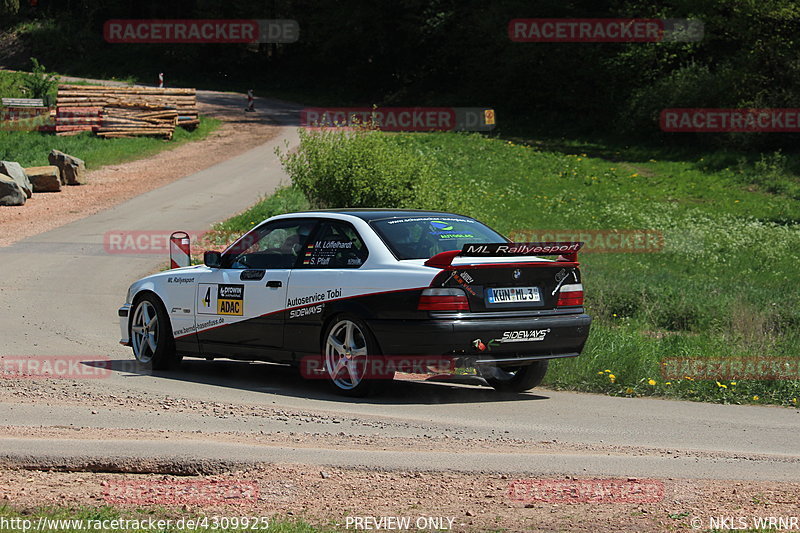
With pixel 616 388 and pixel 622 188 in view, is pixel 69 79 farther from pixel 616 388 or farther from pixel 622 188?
pixel 616 388

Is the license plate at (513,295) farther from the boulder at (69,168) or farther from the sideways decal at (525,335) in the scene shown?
the boulder at (69,168)

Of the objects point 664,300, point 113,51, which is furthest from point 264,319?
point 113,51

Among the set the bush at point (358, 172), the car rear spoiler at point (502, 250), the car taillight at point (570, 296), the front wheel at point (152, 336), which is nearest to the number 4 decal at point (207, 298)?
the front wheel at point (152, 336)

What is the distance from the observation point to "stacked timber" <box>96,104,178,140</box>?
130ft

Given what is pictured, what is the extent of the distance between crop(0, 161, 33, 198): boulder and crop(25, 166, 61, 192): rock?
3.08 feet

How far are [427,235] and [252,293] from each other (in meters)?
1.85

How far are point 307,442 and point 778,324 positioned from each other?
35.6 ft

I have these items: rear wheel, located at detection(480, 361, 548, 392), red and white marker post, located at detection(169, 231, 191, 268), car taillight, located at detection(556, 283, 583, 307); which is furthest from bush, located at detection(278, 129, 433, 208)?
car taillight, located at detection(556, 283, 583, 307)

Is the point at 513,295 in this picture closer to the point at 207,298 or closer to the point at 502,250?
the point at 502,250

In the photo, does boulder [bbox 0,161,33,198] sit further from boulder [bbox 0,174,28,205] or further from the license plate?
Answer: the license plate

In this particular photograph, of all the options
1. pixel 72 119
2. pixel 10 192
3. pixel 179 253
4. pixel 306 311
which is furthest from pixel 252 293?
pixel 72 119

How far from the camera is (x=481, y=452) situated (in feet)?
22.8

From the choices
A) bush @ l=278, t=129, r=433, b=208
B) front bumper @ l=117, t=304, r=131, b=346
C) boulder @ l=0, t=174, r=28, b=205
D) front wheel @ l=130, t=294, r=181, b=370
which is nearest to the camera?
front wheel @ l=130, t=294, r=181, b=370

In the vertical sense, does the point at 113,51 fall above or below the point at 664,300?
above
